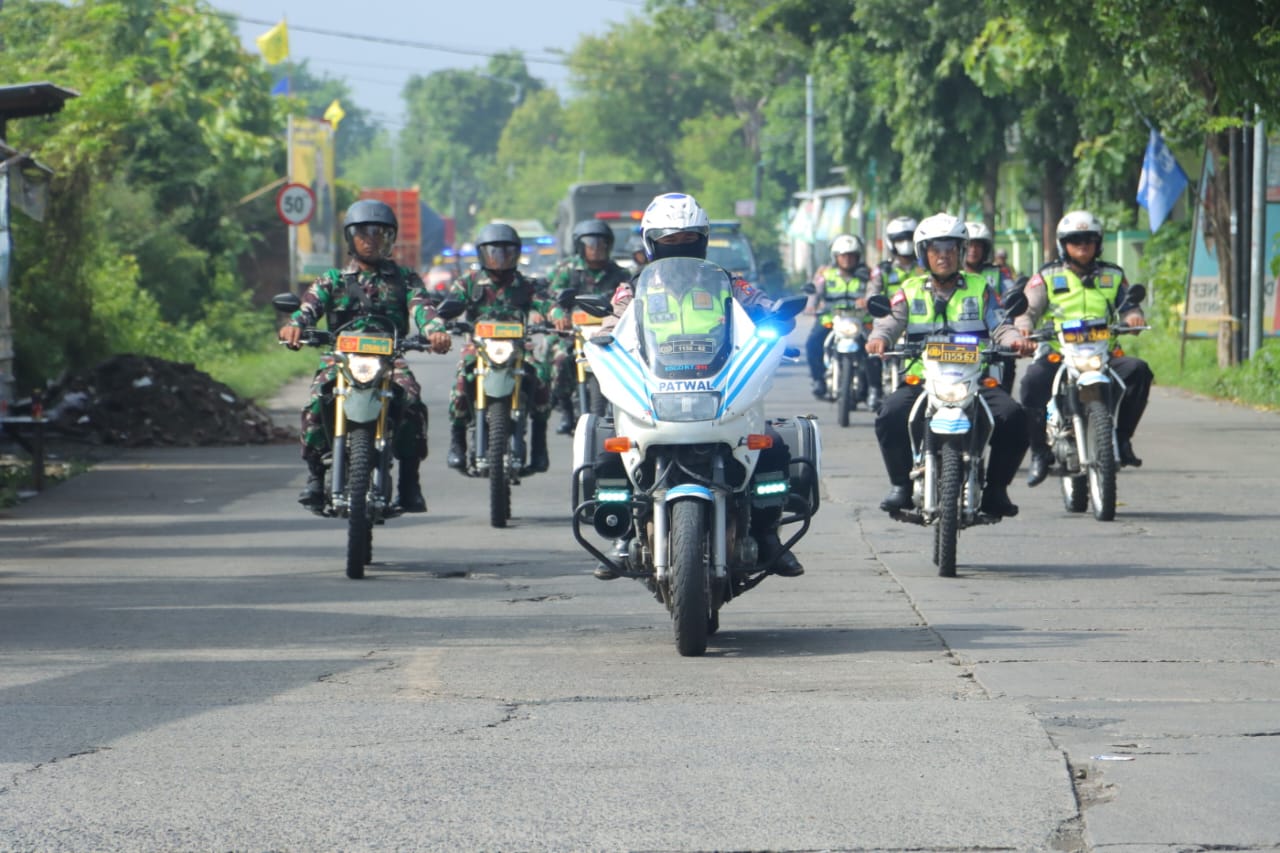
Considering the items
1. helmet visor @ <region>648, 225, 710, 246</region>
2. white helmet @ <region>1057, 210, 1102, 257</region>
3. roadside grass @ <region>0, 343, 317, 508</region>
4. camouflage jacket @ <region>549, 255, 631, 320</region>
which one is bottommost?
roadside grass @ <region>0, 343, 317, 508</region>

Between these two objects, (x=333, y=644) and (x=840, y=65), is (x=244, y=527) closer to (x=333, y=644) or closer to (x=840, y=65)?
(x=333, y=644)

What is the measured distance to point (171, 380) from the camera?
809 inches

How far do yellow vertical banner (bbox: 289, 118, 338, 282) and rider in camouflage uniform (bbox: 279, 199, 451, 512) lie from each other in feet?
93.3

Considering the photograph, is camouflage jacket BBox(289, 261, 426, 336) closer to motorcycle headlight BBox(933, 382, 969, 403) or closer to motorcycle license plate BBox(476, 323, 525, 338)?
motorcycle license plate BBox(476, 323, 525, 338)

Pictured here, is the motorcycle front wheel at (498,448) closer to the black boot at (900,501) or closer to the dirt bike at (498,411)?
the dirt bike at (498,411)

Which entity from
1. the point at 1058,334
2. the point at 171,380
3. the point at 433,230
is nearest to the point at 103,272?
the point at 171,380

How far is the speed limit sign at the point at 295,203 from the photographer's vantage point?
111 ft

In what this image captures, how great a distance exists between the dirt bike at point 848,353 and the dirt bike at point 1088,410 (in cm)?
750

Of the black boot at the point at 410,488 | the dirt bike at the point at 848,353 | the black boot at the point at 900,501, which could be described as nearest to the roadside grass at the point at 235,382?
the black boot at the point at 410,488

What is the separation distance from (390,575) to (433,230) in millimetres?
81698

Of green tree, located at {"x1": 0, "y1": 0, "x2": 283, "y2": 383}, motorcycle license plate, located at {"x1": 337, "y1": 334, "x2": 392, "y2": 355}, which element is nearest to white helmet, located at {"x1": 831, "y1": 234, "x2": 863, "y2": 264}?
green tree, located at {"x1": 0, "y1": 0, "x2": 283, "y2": 383}

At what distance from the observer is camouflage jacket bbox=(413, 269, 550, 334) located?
14320 millimetres

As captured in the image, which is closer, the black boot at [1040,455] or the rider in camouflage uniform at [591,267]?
the black boot at [1040,455]

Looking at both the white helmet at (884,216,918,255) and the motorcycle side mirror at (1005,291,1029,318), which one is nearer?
the motorcycle side mirror at (1005,291,1029,318)
